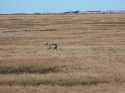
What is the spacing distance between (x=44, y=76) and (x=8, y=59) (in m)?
6.77

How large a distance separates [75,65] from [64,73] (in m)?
2.44

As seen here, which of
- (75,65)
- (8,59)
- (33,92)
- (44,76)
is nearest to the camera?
(33,92)

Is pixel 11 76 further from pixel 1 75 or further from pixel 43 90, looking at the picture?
pixel 43 90

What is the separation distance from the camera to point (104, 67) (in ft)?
77.3

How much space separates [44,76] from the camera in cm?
2086

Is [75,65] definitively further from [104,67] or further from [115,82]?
[115,82]

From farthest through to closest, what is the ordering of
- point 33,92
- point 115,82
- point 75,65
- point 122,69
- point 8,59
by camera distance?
point 8,59, point 75,65, point 122,69, point 115,82, point 33,92

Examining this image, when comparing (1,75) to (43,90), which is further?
(1,75)

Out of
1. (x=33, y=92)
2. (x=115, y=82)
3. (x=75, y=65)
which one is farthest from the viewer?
(x=75, y=65)

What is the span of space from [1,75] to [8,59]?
5.18 m

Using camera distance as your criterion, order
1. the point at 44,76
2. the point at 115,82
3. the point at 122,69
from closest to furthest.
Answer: the point at 115,82, the point at 44,76, the point at 122,69

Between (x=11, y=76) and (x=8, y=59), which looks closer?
(x=11, y=76)

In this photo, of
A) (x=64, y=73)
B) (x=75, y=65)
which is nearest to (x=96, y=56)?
(x=75, y=65)

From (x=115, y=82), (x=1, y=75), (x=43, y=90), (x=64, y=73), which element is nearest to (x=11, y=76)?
(x=1, y=75)
